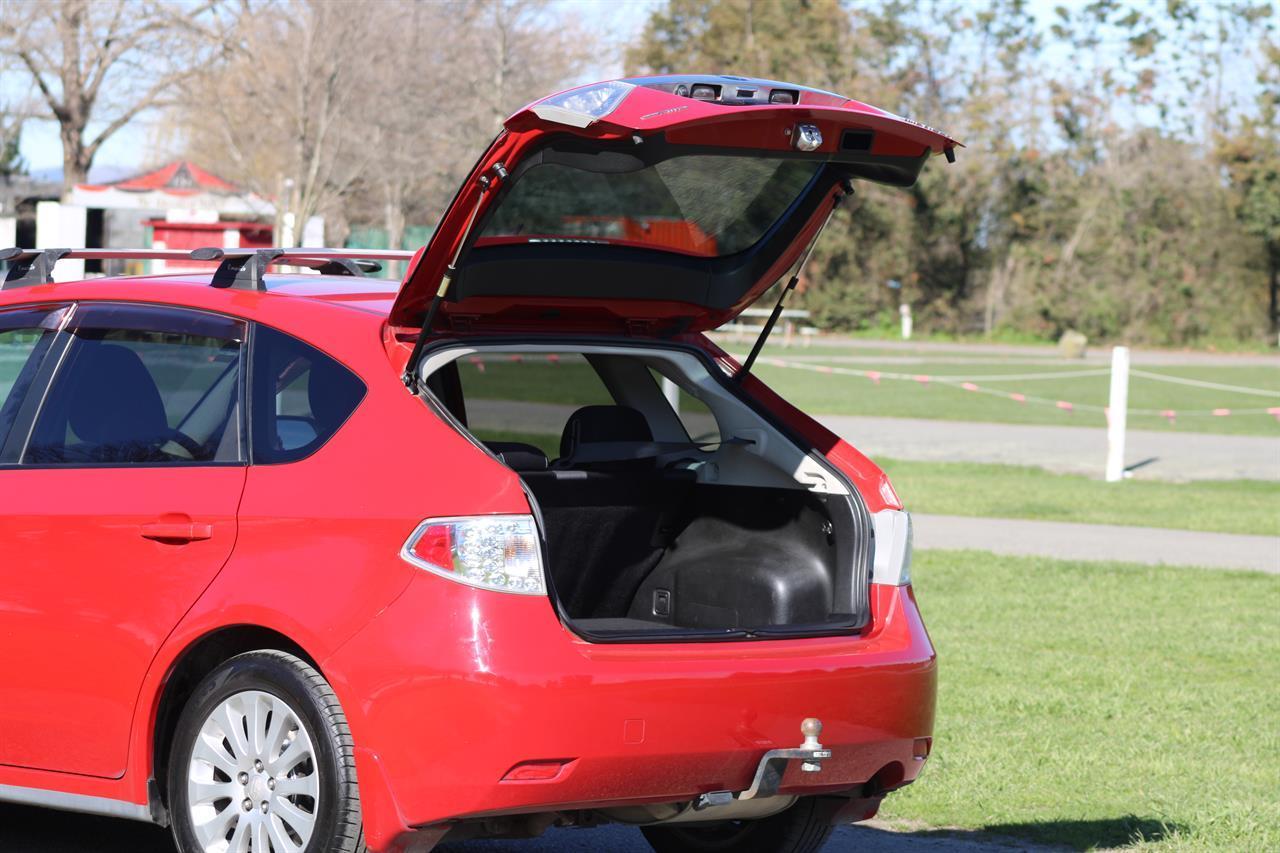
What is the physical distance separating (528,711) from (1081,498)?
13724mm

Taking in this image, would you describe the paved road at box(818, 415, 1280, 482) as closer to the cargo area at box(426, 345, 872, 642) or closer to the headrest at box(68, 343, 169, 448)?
the cargo area at box(426, 345, 872, 642)

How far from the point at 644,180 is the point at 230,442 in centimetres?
132

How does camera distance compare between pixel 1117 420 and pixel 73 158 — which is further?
pixel 73 158

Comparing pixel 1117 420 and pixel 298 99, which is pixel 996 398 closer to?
pixel 1117 420

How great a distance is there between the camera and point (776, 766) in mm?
4609

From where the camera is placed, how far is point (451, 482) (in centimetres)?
441

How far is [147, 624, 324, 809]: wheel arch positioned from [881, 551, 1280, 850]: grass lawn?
8.67 ft

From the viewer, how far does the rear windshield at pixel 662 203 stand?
482 centimetres

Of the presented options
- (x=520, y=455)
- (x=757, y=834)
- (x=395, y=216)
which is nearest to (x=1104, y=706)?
(x=757, y=834)

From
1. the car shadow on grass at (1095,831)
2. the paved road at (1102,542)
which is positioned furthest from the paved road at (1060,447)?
the car shadow on grass at (1095,831)

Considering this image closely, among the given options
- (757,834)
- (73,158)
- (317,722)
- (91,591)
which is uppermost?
(73,158)

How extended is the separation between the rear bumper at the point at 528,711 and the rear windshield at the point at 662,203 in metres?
1.08

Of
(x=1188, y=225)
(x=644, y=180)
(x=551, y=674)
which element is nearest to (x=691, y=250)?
(x=644, y=180)

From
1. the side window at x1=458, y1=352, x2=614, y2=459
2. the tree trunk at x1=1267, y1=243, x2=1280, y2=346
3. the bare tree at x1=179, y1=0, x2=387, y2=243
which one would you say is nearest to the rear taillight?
the side window at x1=458, y1=352, x2=614, y2=459
